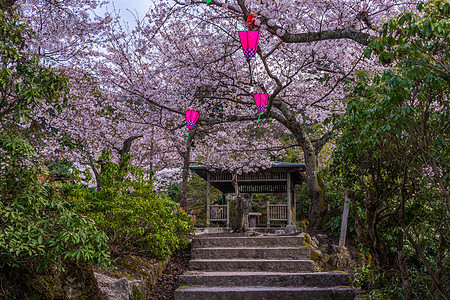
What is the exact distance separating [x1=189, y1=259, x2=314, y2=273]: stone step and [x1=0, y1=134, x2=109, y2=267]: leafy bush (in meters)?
3.84

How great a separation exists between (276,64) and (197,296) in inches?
243

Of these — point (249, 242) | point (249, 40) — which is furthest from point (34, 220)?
point (249, 242)

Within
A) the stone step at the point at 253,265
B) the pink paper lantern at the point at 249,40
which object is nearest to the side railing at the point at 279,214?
the stone step at the point at 253,265

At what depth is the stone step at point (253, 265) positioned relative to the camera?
6.32m

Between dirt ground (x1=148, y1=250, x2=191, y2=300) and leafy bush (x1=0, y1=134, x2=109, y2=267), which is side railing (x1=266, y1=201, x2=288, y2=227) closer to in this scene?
dirt ground (x1=148, y1=250, x2=191, y2=300)

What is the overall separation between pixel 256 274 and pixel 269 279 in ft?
0.77

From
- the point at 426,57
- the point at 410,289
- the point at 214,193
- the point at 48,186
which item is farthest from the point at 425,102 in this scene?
the point at 214,193

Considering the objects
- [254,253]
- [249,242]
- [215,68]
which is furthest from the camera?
[215,68]

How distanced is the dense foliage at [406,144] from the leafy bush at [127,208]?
8.59 ft

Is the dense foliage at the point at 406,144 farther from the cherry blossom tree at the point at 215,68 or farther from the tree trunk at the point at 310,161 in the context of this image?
the tree trunk at the point at 310,161

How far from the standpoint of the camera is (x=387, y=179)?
4.02 meters

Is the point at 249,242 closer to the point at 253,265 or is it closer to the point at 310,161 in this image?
the point at 253,265

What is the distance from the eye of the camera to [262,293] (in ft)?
16.9

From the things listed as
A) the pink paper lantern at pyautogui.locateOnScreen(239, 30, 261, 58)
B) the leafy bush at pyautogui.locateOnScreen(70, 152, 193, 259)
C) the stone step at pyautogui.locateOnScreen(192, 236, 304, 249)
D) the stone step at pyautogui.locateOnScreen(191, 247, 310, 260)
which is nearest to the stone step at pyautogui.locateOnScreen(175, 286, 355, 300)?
the leafy bush at pyautogui.locateOnScreen(70, 152, 193, 259)
